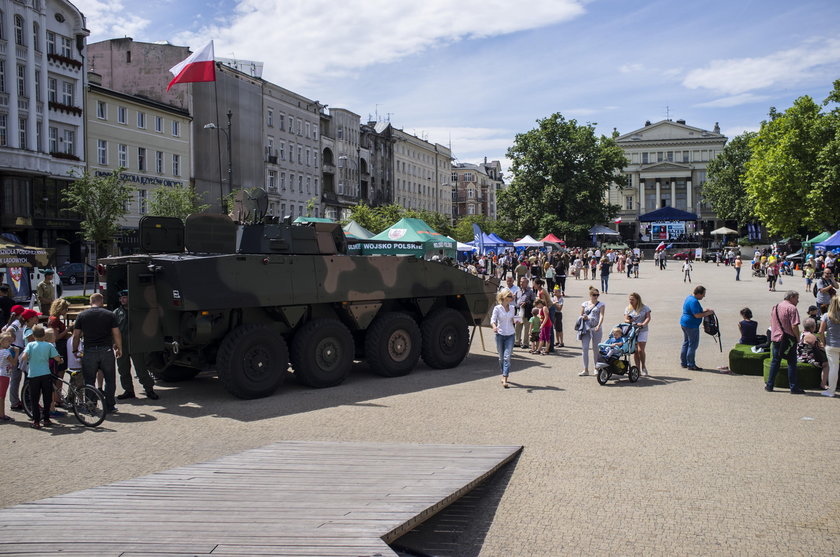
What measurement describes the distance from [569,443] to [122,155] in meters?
44.1

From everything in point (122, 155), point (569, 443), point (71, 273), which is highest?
point (122, 155)

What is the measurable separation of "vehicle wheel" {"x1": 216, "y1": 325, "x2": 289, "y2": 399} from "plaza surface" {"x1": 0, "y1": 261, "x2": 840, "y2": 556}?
25 centimetres

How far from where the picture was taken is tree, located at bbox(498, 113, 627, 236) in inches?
2803

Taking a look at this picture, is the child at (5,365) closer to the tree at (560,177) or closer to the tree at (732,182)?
the tree at (560,177)

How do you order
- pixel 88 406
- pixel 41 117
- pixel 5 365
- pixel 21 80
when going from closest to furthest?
1. pixel 88 406
2. pixel 5 365
3. pixel 21 80
4. pixel 41 117

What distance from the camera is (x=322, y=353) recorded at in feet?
41.9

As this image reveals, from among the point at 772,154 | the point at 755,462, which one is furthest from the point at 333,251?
the point at 772,154

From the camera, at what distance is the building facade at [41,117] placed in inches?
1528

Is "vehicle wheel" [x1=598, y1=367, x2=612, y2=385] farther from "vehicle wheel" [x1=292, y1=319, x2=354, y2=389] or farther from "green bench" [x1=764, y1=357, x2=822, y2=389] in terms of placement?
"vehicle wheel" [x1=292, y1=319, x2=354, y2=389]

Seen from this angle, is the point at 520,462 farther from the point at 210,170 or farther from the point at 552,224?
the point at 552,224

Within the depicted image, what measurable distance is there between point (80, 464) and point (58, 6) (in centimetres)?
4168

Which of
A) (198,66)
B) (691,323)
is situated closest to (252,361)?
(691,323)

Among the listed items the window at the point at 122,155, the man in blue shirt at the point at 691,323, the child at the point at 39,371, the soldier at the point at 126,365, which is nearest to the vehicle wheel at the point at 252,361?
the soldier at the point at 126,365

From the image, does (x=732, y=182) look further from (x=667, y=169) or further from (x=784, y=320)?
(x=784, y=320)
